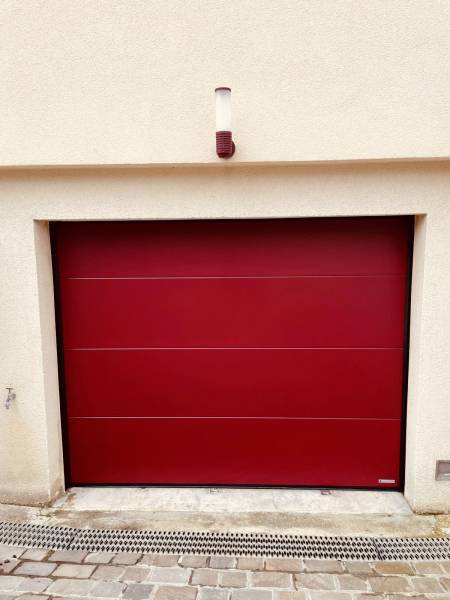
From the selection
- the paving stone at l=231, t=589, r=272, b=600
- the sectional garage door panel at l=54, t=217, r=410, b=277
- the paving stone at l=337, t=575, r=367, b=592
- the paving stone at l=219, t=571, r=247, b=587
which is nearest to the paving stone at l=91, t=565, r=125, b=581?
the paving stone at l=219, t=571, r=247, b=587

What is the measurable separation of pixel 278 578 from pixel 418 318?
2.21 meters

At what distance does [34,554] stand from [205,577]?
130 cm

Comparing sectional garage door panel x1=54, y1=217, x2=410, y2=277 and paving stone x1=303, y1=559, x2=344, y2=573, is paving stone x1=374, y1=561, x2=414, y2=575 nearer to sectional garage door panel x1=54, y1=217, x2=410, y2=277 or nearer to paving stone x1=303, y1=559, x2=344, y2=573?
paving stone x1=303, y1=559, x2=344, y2=573

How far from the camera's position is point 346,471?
12.7 ft

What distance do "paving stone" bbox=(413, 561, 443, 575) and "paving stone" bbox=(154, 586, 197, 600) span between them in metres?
1.54

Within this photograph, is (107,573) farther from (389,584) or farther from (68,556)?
(389,584)

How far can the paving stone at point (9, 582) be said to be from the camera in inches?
109

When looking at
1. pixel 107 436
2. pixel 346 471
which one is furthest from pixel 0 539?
pixel 346 471

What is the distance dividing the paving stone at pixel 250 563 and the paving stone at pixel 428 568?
1.07m

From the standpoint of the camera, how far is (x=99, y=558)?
3.02m

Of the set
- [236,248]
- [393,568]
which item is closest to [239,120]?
[236,248]

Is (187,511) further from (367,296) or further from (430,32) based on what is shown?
(430,32)

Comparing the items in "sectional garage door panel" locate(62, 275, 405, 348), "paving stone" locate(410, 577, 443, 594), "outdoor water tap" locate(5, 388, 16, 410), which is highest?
"sectional garage door panel" locate(62, 275, 405, 348)

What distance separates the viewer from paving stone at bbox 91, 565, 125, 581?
112 inches
